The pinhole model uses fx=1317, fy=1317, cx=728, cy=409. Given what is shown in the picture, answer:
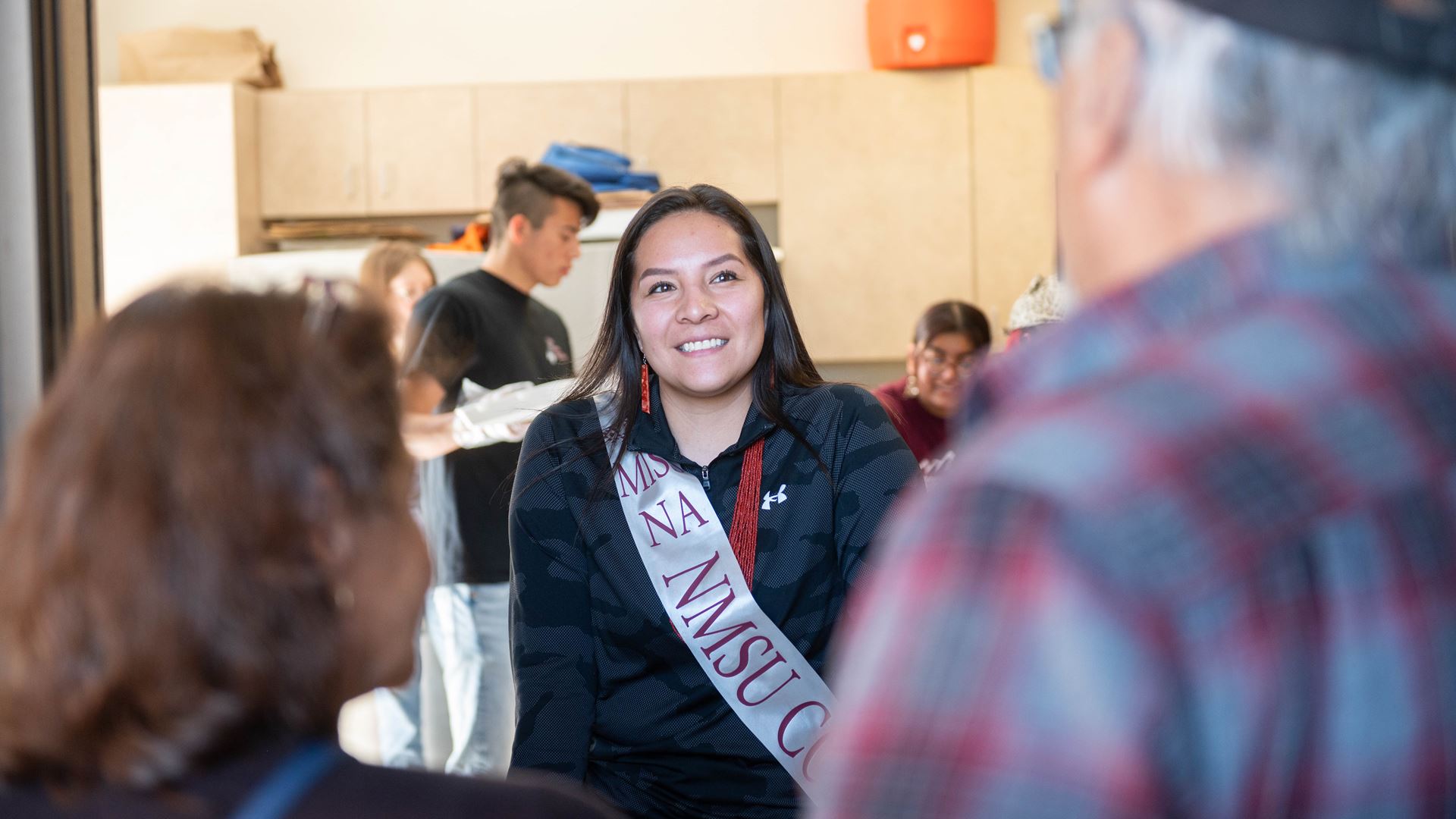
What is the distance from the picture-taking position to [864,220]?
5.49 m

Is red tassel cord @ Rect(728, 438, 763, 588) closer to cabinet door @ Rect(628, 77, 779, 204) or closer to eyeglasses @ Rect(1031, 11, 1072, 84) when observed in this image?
eyeglasses @ Rect(1031, 11, 1072, 84)

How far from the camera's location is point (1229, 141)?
0.53m

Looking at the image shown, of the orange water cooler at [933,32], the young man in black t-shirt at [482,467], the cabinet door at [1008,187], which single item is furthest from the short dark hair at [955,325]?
the orange water cooler at [933,32]

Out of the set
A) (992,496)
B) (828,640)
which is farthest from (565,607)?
(992,496)

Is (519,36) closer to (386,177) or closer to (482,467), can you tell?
(386,177)

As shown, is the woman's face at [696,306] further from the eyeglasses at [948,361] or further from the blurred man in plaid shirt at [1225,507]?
the eyeglasses at [948,361]

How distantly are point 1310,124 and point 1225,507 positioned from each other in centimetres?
17

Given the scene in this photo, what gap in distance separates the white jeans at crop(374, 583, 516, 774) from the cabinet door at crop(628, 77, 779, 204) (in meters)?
2.72

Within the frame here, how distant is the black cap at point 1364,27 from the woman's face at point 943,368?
8.36 ft

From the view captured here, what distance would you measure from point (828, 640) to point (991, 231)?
4.23 m

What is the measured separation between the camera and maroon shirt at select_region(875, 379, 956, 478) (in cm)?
292

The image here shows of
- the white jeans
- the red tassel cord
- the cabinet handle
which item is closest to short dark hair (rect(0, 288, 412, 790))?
the red tassel cord

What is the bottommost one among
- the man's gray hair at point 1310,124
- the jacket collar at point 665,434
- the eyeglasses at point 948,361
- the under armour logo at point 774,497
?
the under armour logo at point 774,497

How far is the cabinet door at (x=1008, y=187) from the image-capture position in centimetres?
534
